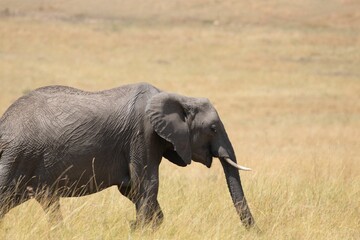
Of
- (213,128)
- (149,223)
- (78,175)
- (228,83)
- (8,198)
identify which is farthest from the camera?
(228,83)

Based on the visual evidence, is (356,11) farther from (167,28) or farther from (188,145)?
(188,145)

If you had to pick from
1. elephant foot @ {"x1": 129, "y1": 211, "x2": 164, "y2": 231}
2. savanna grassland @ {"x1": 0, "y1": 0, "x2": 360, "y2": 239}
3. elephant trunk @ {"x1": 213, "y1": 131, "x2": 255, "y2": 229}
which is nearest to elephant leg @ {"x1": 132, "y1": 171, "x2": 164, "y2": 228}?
elephant foot @ {"x1": 129, "y1": 211, "x2": 164, "y2": 231}

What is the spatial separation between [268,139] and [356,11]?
40389 mm

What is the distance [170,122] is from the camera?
7.64m

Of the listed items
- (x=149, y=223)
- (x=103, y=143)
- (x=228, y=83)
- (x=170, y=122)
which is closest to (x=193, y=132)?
(x=170, y=122)

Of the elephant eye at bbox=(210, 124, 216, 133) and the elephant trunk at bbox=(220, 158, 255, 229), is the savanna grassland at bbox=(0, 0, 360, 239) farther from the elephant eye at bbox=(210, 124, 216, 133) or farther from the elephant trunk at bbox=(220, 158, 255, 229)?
the elephant eye at bbox=(210, 124, 216, 133)

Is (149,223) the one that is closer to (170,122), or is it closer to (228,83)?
(170,122)

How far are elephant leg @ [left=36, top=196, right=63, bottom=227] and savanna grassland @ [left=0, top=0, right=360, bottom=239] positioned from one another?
0.09 meters

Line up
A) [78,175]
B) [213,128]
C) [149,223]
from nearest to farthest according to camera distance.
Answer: [149,223] → [78,175] → [213,128]

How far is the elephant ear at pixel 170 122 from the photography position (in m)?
7.59

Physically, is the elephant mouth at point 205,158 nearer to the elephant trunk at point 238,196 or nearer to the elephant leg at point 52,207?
the elephant trunk at point 238,196

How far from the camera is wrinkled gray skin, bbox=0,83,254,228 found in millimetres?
7254

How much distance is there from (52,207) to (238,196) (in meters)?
1.54

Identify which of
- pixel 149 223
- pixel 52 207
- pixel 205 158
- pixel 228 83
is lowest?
pixel 228 83
